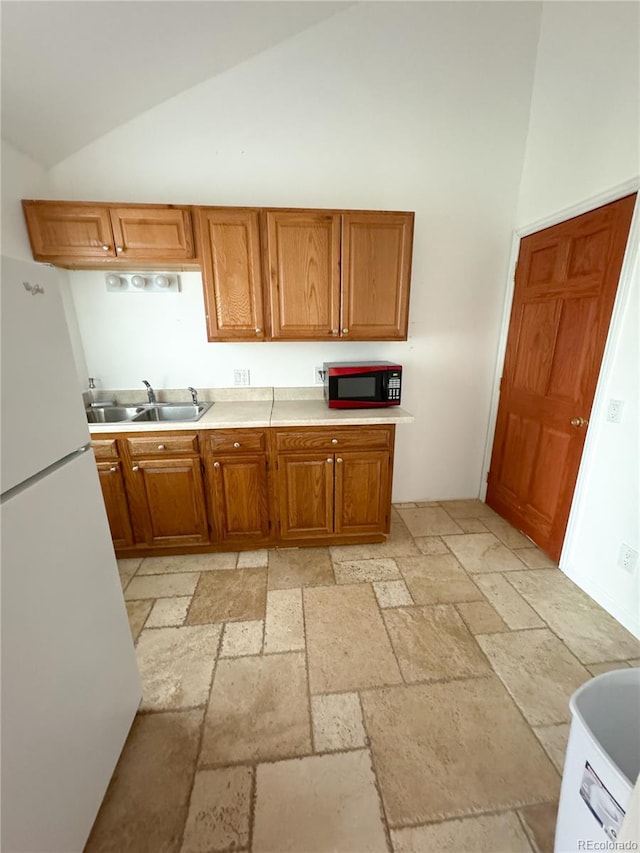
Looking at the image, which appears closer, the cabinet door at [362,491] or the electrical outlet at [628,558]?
the electrical outlet at [628,558]

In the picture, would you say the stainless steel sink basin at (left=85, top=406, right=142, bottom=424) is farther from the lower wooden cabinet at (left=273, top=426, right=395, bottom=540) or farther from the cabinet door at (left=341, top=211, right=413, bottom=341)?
the cabinet door at (left=341, top=211, right=413, bottom=341)

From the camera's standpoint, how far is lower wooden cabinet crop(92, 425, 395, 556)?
2100 mm

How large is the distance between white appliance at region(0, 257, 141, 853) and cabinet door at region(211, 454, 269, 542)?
3.34 feet

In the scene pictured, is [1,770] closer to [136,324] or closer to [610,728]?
[610,728]

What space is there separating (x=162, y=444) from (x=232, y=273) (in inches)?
45.1

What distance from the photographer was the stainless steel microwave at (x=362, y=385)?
2235mm

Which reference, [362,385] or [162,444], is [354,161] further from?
[162,444]

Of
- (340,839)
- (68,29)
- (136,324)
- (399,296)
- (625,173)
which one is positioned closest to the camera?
(340,839)

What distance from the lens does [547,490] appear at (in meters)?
2.28

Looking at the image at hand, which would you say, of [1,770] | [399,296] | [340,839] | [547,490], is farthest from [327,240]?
[340,839]

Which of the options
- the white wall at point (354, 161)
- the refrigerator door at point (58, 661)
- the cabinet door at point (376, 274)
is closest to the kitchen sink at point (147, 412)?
the white wall at point (354, 161)

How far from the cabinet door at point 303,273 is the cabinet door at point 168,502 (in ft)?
3.54

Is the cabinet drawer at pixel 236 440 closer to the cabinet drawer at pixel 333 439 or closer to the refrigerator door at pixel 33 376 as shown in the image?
the cabinet drawer at pixel 333 439

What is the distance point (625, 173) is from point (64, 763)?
3.20m
